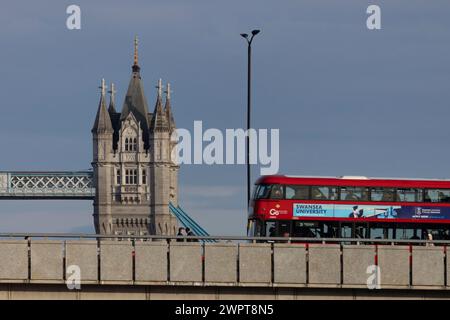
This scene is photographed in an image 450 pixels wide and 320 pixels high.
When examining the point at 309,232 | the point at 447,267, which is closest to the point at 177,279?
the point at 447,267

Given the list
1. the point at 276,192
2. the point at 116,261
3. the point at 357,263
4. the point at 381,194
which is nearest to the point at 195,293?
the point at 116,261

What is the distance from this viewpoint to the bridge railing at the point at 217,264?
32.8 meters

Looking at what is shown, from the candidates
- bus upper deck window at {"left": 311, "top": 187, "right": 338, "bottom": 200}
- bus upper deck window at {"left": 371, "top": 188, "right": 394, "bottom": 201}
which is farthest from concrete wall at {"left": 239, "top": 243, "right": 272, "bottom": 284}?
bus upper deck window at {"left": 371, "top": 188, "right": 394, "bottom": 201}

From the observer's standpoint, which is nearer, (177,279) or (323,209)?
(177,279)

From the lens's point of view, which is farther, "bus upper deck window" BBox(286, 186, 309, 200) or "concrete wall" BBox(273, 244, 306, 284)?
"bus upper deck window" BBox(286, 186, 309, 200)

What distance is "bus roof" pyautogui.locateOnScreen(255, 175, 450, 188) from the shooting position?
2234 inches

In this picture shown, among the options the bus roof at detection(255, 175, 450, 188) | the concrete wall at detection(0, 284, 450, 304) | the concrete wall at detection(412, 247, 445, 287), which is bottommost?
the concrete wall at detection(0, 284, 450, 304)

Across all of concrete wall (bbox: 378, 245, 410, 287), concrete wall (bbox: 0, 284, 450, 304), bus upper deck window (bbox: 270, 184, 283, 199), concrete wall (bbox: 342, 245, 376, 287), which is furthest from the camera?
bus upper deck window (bbox: 270, 184, 283, 199)

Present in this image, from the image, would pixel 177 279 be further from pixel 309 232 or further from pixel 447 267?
pixel 309 232

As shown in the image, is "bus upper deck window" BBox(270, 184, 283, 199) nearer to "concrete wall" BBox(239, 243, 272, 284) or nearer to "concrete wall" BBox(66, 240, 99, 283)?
"concrete wall" BBox(239, 243, 272, 284)

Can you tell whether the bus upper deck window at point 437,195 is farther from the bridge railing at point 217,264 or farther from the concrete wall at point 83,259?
the concrete wall at point 83,259

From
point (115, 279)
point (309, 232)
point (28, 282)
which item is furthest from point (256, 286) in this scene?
point (309, 232)

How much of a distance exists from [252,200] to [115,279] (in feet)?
88.6

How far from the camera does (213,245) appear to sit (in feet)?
111
